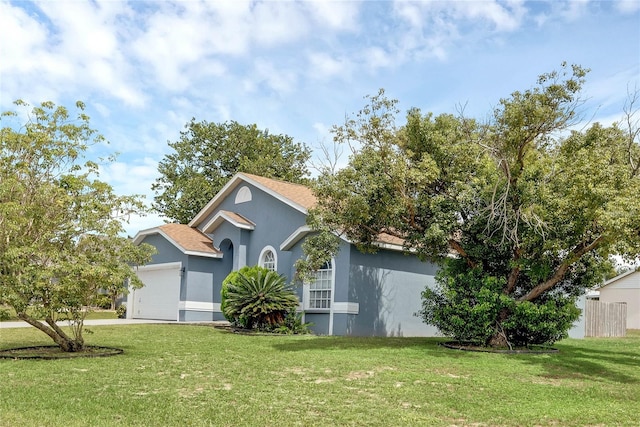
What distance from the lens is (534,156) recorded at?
16.0 m

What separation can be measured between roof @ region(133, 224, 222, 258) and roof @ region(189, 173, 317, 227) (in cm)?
109

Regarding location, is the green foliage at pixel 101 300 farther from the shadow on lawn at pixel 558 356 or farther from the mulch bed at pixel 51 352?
the shadow on lawn at pixel 558 356

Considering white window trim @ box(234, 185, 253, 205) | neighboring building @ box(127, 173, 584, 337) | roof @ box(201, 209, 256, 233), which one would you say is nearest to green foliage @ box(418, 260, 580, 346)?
neighboring building @ box(127, 173, 584, 337)

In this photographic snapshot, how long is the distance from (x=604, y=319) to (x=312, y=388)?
2269 centimetres

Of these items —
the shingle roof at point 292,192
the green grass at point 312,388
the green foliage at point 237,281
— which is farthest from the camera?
the shingle roof at point 292,192

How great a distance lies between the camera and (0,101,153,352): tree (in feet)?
41.0

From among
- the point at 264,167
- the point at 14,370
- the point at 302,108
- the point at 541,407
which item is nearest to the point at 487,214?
the point at 541,407

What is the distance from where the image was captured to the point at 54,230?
43.4 feet

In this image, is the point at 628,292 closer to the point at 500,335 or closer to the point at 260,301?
the point at 500,335

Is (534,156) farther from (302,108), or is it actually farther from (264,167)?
(264,167)

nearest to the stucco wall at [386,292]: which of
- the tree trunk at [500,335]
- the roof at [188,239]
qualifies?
the tree trunk at [500,335]

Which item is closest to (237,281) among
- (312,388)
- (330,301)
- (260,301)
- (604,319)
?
(260,301)

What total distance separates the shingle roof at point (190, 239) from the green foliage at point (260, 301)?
169 inches

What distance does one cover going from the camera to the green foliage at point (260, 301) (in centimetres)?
2033
